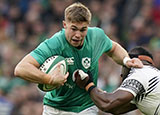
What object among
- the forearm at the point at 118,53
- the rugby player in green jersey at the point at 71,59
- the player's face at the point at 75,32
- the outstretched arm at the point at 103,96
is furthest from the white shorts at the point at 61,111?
the player's face at the point at 75,32

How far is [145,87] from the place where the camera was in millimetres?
6395

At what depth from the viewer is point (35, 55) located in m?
6.45

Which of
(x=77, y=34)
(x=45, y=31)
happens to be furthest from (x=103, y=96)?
(x=45, y=31)

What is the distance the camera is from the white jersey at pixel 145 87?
634 cm

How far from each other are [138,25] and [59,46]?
20.8ft

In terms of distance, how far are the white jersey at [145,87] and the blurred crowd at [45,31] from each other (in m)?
4.35

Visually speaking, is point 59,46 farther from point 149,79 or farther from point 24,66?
point 149,79

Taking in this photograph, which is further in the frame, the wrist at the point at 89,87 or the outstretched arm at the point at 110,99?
the wrist at the point at 89,87

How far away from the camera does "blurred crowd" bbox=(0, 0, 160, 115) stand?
1138cm

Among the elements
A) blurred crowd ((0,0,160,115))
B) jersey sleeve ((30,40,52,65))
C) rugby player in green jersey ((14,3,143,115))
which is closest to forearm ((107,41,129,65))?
rugby player in green jersey ((14,3,143,115))

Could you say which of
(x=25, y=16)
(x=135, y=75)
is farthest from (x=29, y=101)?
(x=135, y=75)

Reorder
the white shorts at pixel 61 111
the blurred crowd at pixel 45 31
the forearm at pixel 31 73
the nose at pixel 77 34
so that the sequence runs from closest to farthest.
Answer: the forearm at pixel 31 73 → the nose at pixel 77 34 → the white shorts at pixel 61 111 → the blurred crowd at pixel 45 31

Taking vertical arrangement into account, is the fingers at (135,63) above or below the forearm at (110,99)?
above

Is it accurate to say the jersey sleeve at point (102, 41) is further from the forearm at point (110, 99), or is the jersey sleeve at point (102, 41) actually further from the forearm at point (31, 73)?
the forearm at point (31, 73)
